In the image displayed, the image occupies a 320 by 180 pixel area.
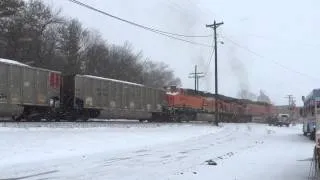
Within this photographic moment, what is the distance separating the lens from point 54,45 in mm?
76562

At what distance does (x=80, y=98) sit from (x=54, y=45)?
42.9 meters

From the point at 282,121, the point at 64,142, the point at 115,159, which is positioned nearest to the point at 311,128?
the point at 64,142

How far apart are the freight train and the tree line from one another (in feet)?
50.3

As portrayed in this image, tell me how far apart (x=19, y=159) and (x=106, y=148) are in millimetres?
5655

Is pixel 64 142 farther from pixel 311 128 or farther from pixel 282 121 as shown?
pixel 282 121

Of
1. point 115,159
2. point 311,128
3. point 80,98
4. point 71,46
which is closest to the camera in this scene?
point 115,159

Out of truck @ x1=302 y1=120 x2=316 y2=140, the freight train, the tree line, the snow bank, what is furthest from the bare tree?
the snow bank

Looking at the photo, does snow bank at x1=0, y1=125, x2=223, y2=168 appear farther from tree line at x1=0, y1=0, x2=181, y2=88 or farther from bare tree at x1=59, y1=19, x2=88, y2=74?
bare tree at x1=59, y1=19, x2=88, y2=74

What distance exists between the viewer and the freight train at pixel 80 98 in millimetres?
28781

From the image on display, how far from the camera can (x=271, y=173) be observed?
14.7 meters

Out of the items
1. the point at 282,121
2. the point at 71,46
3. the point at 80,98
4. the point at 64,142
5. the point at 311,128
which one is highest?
the point at 71,46

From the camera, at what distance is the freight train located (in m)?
28.8

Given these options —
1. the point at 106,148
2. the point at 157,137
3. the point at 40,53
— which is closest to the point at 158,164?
the point at 106,148

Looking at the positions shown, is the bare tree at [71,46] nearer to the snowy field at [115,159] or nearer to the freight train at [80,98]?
the freight train at [80,98]
